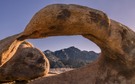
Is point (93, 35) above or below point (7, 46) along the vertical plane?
below

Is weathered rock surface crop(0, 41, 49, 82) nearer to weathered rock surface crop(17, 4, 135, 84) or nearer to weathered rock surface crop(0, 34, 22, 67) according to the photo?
weathered rock surface crop(17, 4, 135, 84)

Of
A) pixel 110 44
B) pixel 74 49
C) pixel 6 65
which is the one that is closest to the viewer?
pixel 110 44

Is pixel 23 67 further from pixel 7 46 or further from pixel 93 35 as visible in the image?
pixel 7 46

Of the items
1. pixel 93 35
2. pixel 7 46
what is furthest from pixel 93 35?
pixel 7 46

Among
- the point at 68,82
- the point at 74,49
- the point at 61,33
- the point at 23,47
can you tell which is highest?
the point at 61,33

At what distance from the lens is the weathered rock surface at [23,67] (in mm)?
13203

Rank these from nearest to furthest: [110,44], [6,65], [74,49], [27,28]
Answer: [27,28], [110,44], [6,65], [74,49]

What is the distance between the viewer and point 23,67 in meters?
13.2

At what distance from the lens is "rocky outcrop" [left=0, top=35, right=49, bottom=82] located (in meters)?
13.2

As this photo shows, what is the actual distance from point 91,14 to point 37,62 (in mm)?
4362

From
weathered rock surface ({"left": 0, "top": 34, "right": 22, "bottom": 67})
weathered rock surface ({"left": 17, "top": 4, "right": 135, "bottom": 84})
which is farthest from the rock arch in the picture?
weathered rock surface ({"left": 0, "top": 34, "right": 22, "bottom": 67})

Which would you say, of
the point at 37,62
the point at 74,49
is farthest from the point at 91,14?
the point at 74,49

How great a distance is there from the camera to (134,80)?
36.7ft

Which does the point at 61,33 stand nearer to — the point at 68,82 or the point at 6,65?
the point at 68,82
